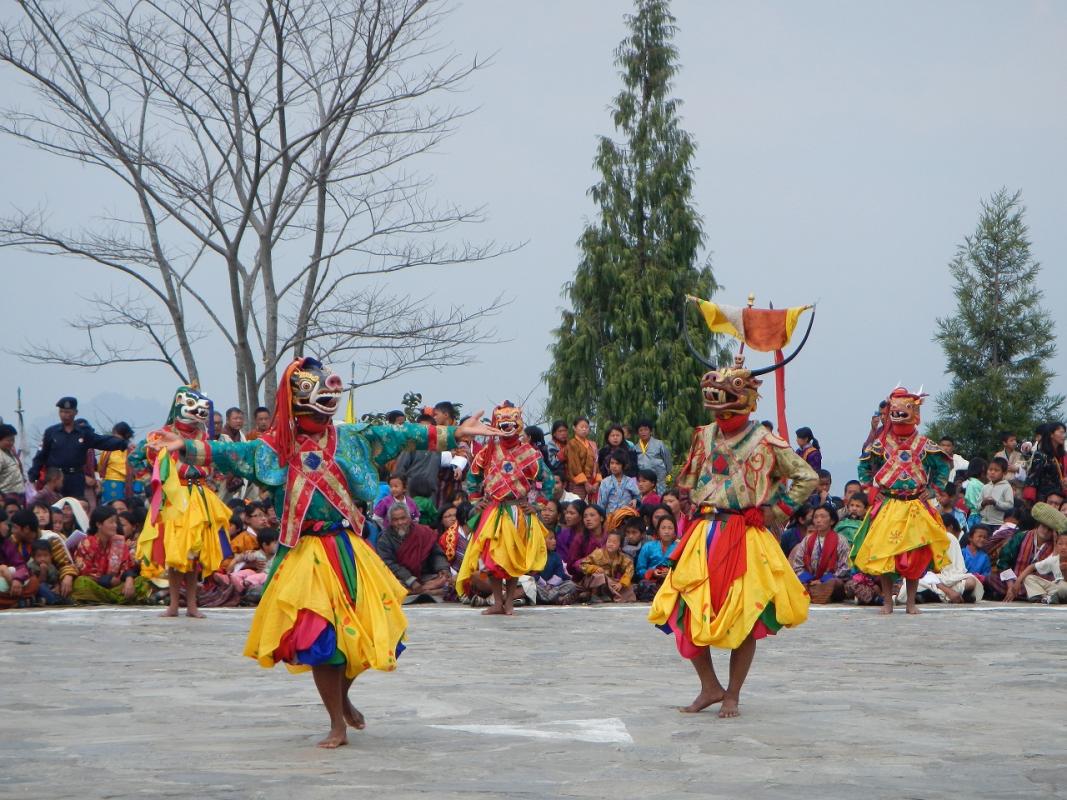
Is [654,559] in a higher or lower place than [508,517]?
lower

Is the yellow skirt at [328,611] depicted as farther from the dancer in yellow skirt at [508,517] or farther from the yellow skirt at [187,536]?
the dancer in yellow skirt at [508,517]

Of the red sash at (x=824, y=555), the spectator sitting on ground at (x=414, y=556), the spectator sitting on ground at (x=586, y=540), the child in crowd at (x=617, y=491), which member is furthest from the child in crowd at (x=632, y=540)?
the spectator sitting on ground at (x=414, y=556)

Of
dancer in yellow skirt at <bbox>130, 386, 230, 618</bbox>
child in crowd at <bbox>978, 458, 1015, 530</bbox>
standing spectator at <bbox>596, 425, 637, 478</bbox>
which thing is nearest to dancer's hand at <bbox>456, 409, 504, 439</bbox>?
dancer in yellow skirt at <bbox>130, 386, 230, 618</bbox>

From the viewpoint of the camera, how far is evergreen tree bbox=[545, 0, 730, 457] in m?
33.9

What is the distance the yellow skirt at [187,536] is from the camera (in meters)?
13.1

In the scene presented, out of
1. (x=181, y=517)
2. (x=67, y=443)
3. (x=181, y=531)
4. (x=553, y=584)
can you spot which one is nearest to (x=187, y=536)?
(x=181, y=531)

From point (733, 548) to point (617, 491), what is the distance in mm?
9270

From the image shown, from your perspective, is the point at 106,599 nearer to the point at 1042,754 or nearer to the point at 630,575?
the point at 630,575

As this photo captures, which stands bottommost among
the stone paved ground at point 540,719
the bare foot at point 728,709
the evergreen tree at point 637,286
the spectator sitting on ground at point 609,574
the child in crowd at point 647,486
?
the stone paved ground at point 540,719

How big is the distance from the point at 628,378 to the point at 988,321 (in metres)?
8.00

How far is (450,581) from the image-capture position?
51.9ft

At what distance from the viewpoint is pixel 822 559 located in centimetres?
1595

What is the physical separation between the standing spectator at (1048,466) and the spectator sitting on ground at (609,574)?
187 inches

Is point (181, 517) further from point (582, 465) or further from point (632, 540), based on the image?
point (582, 465)
